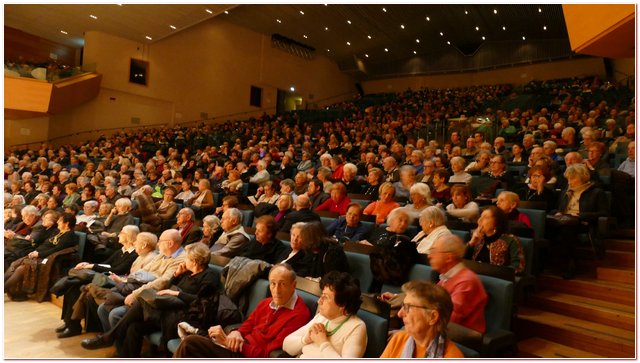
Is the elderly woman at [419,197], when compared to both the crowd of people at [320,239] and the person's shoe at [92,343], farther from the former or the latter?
the person's shoe at [92,343]

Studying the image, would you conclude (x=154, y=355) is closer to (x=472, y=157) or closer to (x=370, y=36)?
(x=472, y=157)

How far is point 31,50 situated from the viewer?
12039 mm

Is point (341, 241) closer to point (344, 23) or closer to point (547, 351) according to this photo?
point (547, 351)

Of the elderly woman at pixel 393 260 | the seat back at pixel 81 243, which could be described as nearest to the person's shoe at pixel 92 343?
the seat back at pixel 81 243

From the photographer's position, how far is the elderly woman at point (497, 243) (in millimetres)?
2283

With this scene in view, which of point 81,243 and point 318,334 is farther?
point 81,243

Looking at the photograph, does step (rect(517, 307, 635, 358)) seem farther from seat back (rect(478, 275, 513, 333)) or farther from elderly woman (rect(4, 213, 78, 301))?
elderly woman (rect(4, 213, 78, 301))

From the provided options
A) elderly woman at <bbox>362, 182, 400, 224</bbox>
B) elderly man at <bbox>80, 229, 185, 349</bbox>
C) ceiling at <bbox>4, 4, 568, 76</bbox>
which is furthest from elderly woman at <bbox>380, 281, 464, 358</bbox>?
ceiling at <bbox>4, 4, 568, 76</bbox>

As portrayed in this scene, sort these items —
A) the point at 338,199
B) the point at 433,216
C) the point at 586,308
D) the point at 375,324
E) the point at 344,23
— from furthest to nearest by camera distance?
the point at 344,23 → the point at 338,199 → the point at 433,216 → the point at 586,308 → the point at 375,324

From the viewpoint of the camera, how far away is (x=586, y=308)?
2.37m

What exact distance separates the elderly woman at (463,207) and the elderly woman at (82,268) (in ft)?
7.31

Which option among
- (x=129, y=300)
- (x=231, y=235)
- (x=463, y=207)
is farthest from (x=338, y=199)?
(x=129, y=300)

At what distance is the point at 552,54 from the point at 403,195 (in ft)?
50.2

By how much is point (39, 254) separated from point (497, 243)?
3.55 meters
